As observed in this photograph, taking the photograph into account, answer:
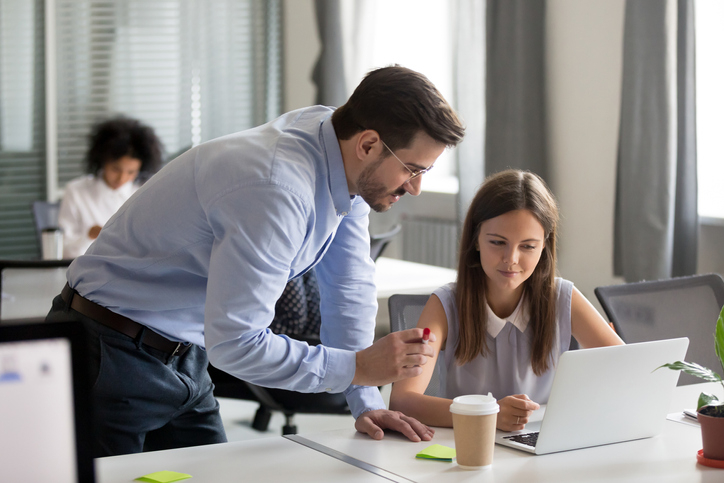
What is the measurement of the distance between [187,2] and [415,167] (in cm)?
446

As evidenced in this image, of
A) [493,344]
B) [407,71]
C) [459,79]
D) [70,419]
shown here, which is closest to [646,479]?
[493,344]

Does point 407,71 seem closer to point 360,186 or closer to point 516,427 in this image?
point 360,186

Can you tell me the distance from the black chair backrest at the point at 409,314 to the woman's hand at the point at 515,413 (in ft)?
1.16

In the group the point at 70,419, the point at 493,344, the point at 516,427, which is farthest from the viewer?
the point at 493,344

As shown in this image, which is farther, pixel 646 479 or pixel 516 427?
pixel 516 427

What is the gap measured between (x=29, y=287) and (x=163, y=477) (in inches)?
86.0

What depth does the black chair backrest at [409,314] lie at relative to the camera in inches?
78.4

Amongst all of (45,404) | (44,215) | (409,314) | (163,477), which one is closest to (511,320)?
(409,314)

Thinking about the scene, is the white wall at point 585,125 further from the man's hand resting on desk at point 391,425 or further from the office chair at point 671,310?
the man's hand resting on desk at point 391,425

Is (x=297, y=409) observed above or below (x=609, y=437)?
below

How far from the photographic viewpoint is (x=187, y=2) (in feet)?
18.2

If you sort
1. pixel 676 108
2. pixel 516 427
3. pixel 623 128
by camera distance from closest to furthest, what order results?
pixel 516 427 < pixel 676 108 < pixel 623 128

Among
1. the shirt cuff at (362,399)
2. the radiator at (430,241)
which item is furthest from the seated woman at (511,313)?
the radiator at (430,241)

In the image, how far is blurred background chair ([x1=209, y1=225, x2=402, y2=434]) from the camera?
2.64 meters
